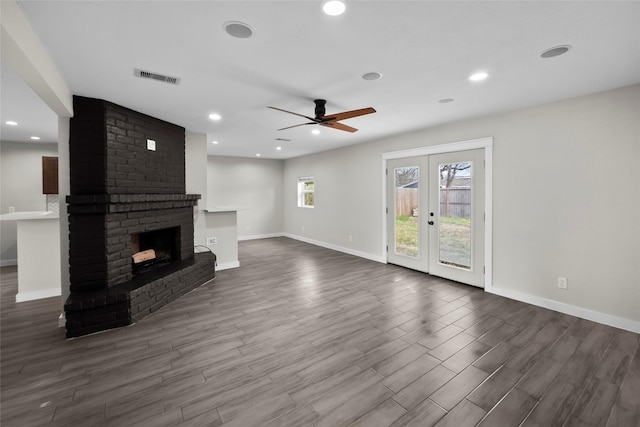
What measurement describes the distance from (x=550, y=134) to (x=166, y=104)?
4669 mm

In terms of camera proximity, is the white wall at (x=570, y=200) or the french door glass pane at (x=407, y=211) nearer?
the white wall at (x=570, y=200)

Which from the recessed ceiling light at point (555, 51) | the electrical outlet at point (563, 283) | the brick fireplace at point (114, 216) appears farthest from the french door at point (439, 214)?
the brick fireplace at point (114, 216)

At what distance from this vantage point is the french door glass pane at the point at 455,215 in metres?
4.21

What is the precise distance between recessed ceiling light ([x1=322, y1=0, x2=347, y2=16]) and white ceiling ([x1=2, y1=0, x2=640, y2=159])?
43 millimetres

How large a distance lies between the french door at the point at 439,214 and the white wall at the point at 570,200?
269 mm

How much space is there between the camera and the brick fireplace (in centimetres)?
296

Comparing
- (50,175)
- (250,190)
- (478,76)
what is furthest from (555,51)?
(250,190)

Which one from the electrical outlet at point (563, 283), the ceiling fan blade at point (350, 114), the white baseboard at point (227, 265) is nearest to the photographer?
the ceiling fan blade at point (350, 114)

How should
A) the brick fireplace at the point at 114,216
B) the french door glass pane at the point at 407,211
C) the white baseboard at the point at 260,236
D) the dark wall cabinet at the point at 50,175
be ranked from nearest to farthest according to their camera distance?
the brick fireplace at the point at 114,216 < the dark wall cabinet at the point at 50,175 < the french door glass pane at the point at 407,211 < the white baseboard at the point at 260,236

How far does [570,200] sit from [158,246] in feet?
18.8

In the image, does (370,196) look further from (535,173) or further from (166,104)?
(166,104)

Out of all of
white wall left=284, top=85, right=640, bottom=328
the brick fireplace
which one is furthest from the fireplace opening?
white wall left=284, top=85, right=640, bottom=328

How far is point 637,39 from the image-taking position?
200 cm

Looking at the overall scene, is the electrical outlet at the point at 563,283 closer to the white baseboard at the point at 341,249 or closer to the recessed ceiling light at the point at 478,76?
the recessed ceiling light at the point at 478,76
